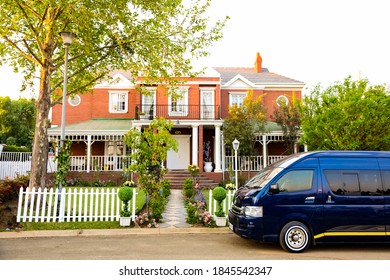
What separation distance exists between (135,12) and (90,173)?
39.2 ft

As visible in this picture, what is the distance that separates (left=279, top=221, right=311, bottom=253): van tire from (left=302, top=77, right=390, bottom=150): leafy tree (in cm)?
790

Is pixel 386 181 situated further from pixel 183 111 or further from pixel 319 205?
pixel 183 111

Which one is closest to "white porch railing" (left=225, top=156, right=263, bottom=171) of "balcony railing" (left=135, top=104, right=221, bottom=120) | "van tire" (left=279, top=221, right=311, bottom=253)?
"balcony railing" (left=135, top=104, right=221, bottom=120)

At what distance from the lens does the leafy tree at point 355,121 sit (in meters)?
12.6

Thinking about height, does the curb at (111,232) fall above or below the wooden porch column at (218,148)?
below

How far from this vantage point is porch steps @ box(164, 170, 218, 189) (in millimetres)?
18312


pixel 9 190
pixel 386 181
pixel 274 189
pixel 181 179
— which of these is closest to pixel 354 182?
pixel 386 181

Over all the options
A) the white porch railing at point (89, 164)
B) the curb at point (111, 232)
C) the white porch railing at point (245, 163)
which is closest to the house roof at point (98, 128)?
the white porch railing at point (89, 164)

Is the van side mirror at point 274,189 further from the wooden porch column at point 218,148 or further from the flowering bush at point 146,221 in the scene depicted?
the wooden porch column at point 218,148

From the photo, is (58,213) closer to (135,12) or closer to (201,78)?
(135,12)

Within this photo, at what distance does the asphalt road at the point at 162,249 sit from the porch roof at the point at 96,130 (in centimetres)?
1313

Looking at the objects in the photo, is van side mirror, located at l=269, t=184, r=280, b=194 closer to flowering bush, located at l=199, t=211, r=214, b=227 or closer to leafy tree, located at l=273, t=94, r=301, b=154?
flowering bush, located at l=199, t=211, r=214, b=227

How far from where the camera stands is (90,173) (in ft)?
65.3

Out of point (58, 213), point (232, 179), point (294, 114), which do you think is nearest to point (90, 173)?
point (232, 179)
